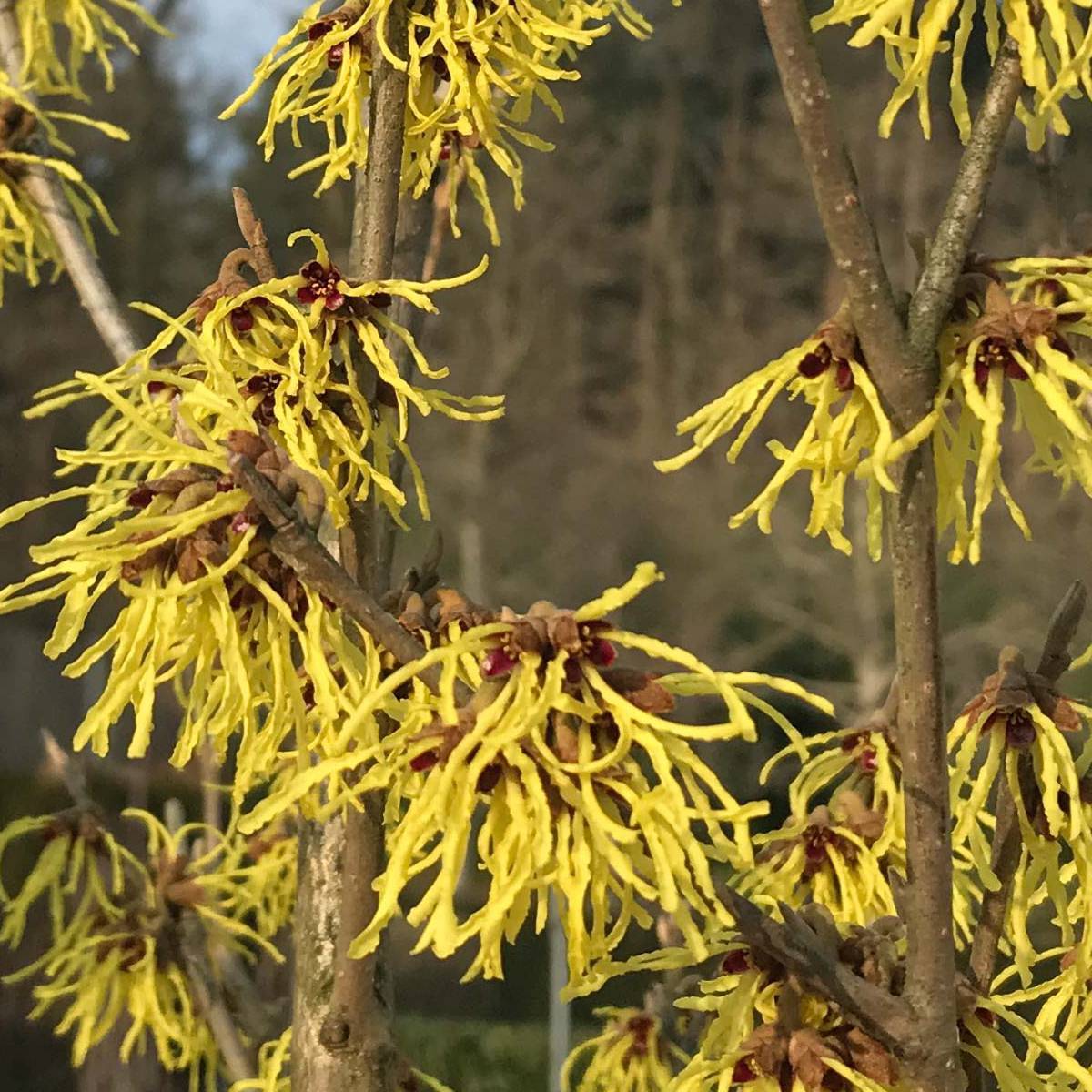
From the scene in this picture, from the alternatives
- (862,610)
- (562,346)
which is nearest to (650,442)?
(562,346)

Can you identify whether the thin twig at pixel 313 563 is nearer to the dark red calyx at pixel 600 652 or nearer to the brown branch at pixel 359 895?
the dark red calyx at pixel 600 652

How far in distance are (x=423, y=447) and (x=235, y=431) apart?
6342 mm

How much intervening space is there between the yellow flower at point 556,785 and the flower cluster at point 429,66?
388 millimetres

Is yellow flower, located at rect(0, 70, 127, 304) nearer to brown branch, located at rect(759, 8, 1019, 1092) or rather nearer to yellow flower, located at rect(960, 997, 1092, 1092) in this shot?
brown branch, located at rect(759, 8, 1019, 1092)

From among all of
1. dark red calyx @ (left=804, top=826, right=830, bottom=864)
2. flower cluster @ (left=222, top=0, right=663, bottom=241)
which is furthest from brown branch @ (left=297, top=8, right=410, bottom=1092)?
dark red calyx @ (left=804, top=826, right=830, bottom=864)

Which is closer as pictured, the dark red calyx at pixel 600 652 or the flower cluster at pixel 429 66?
the dark red calyx at pixel 600 652

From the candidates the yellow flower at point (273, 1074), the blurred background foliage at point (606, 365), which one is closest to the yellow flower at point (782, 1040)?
the yellow flower at point (273, 1074)

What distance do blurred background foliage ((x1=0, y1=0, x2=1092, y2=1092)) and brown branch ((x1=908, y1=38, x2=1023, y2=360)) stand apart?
10.0 ft

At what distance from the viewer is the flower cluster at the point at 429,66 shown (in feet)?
2.48

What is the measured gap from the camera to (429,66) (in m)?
0.80

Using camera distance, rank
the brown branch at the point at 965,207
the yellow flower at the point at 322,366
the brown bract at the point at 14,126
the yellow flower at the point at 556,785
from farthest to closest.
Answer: the brown bract at the point at 14,126 → the yellow flower at the point at 322,366 → the brown branch at the point at 965,207 → the yellow flower at the point at 556,785

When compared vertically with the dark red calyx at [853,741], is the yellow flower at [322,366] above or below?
above

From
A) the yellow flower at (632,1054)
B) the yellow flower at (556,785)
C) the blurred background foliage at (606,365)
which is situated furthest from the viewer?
the blurred background foliage at (606,365)

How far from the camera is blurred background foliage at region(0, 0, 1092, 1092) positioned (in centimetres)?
546
